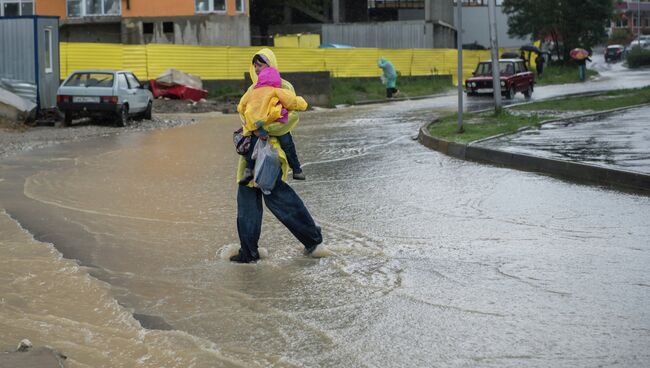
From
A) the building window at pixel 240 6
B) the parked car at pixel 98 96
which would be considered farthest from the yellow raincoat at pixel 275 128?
the building window at pixel 240 6

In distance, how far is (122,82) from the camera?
26875 millimetres

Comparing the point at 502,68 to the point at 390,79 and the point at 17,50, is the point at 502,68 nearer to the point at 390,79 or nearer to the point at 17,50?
the point at 390,79

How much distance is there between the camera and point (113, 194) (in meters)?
12.6

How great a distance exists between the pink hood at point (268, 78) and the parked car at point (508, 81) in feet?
101

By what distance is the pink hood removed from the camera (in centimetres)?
820

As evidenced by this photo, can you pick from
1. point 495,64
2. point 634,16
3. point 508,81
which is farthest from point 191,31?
point 634,16

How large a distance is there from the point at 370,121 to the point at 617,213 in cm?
1709

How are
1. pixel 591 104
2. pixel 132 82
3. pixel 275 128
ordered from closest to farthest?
1. pixel 275 128
2. pixel 132 82
3. pixel 591 104

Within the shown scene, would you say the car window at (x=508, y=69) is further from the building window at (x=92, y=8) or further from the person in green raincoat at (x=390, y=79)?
the building window at (x=92, y=8)

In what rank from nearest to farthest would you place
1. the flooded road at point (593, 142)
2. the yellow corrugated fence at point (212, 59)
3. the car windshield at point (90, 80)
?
the flooded road at point (593, 142), the car windshield at point (90, 80), the yellow corrugated fence at point (212, 59)

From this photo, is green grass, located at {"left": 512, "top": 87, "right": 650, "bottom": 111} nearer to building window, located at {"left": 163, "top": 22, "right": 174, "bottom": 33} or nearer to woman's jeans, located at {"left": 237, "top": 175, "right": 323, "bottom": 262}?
woman's jeans, located at {"left": 237, "top": 175, "right": 323, "bottom": 262}

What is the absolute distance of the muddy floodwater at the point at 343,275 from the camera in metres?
5.66

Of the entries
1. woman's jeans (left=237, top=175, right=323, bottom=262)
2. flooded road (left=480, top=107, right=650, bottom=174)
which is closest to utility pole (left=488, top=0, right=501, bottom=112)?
flooded road (left=480, top=107, right=650, bottom=174)

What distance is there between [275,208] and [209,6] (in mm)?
44949
